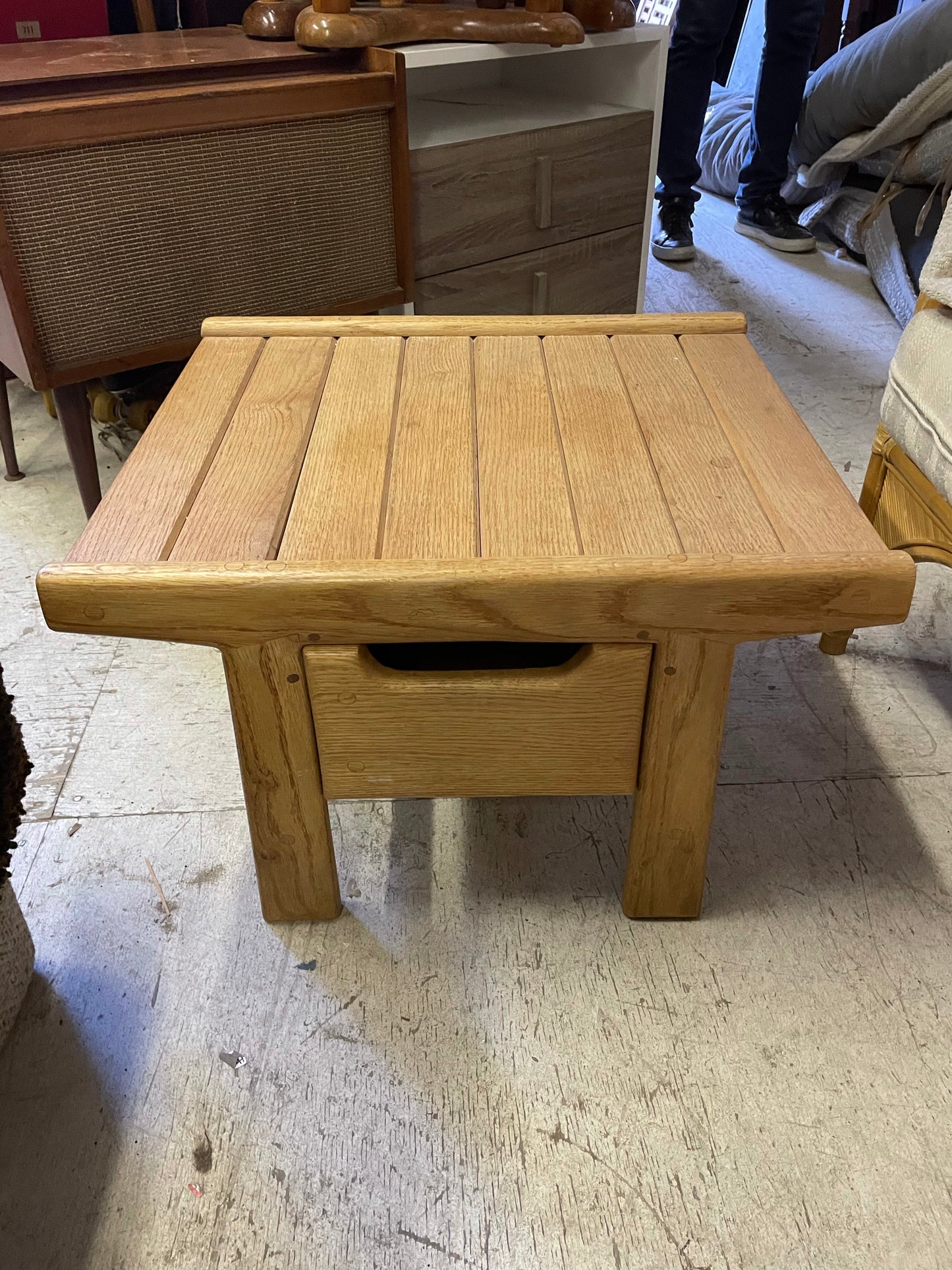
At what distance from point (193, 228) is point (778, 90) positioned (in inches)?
73.7

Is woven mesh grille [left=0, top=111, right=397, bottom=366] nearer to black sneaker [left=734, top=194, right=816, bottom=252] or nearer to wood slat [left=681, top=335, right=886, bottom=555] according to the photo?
wood slat [left=681, top=335, right=886, bottom=555]

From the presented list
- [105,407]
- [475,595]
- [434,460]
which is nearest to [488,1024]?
[475,595]

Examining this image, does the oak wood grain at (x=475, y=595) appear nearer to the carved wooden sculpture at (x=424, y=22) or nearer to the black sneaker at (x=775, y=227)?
the carved wooden sculpture at (x=424, y=22)

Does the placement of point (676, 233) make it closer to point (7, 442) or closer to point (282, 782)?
point (7, 442)

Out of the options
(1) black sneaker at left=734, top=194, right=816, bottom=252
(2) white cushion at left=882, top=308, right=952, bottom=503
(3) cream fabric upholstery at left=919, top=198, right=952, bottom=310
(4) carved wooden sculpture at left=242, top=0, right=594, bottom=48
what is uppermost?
(4) carved wooden sculpture at left=242, top=0, right=594, bottom=48

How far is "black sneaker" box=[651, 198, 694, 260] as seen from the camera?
2646 millimetres

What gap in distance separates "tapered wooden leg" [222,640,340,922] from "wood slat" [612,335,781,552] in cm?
34

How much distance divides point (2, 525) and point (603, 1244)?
140cm

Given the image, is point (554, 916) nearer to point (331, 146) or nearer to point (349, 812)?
point (349, 812)

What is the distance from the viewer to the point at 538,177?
1.68 m

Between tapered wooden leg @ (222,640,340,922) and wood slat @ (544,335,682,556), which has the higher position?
wood slat @ (544,335,682,556)

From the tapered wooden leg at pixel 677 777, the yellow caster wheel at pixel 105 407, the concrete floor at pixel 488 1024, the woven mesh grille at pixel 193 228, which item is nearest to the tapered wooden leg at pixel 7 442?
the yellow caster wheel at pixel 105 407

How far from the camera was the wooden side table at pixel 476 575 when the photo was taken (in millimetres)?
740

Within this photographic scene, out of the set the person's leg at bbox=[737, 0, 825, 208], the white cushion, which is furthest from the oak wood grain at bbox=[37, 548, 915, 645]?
the person's leg at bbox=[737, 0, 825, 208]
